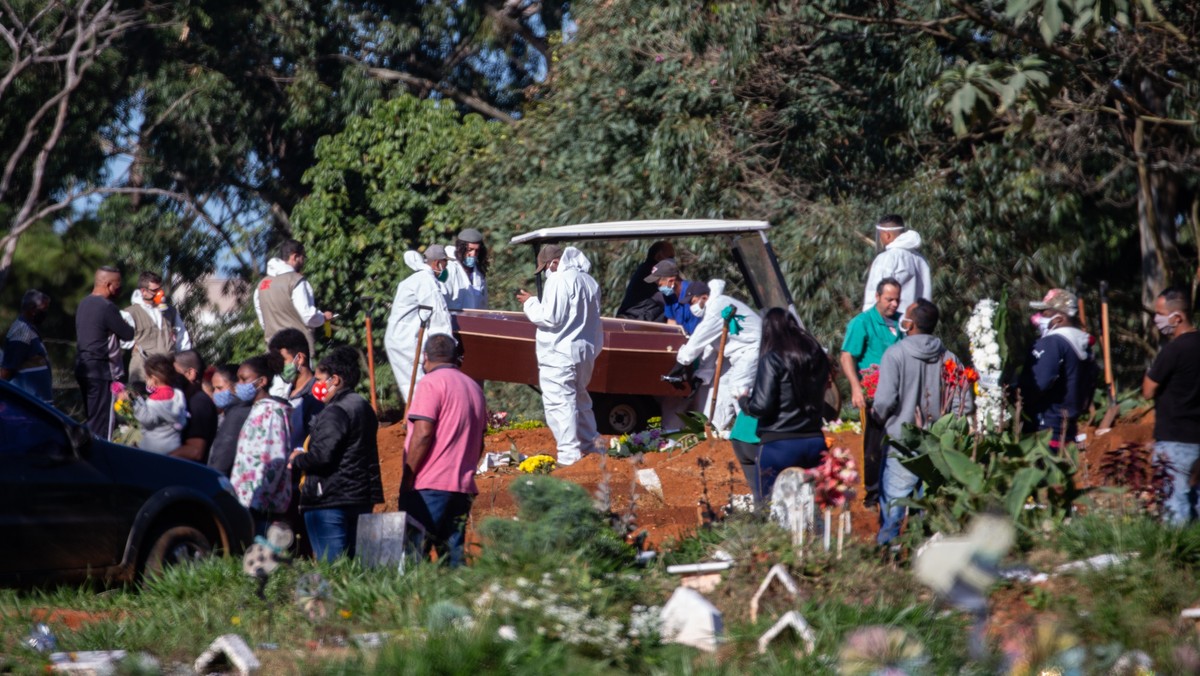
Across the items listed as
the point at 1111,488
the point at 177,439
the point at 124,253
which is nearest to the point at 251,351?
the point at 124,253

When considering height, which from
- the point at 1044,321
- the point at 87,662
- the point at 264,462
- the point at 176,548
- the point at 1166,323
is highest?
the point at 1044,321

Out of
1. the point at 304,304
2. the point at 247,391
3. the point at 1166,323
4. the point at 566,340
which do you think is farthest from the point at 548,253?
the point at 1166,323

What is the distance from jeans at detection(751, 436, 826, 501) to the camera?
837cm

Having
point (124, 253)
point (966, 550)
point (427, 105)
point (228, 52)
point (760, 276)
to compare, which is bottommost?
point (966, 550)

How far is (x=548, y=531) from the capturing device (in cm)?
663

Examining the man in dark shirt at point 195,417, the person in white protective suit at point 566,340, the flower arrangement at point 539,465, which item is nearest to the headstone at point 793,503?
the man in dark shirt at point 195,417

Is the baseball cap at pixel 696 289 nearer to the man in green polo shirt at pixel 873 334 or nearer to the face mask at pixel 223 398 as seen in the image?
the man in green polo shirt at pixel 873 334

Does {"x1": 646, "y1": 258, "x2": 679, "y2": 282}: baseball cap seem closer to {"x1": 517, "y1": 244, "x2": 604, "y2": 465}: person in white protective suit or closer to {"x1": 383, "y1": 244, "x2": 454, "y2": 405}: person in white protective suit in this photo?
{"x1": 517, "y1": 244, "x2": 604, "y2": 465}: person in white protective suit

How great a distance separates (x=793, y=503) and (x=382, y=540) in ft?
7.00

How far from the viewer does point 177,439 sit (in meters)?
9.42

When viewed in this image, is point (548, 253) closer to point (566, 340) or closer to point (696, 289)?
point (566, 340)

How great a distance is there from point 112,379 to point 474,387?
4.62 meters

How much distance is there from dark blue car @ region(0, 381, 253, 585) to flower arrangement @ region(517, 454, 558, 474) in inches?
156

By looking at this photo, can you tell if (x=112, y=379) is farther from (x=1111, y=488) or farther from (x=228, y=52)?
(x=228, y=52)
